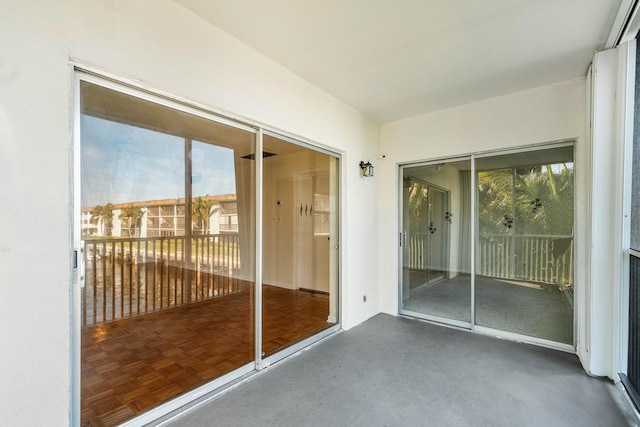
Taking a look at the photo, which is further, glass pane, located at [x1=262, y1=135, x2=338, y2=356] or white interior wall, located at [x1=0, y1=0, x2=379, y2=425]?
glass pane, located at [x1=262, y1=135, x2=338, y2=356]

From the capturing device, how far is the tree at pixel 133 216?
2219 millimetres

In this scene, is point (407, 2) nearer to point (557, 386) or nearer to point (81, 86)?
point (81, 86)

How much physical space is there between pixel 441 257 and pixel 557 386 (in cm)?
174

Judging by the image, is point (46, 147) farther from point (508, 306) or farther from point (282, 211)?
point (508, 306)

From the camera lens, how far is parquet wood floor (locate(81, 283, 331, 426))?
1.89 meters

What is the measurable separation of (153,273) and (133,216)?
57 cm

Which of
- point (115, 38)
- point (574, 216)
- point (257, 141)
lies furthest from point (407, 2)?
point (574, 216)

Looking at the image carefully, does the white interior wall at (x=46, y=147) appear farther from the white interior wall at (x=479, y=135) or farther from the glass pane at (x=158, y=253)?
the white interior wall at (x=479, y=135)

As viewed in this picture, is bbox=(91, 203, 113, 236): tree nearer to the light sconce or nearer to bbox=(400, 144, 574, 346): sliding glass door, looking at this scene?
the light sconce

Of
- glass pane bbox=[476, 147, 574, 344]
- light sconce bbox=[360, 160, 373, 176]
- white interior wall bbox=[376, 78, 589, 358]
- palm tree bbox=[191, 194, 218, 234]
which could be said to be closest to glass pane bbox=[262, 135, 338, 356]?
light sconce bbox=[360, 160, 373, 176]

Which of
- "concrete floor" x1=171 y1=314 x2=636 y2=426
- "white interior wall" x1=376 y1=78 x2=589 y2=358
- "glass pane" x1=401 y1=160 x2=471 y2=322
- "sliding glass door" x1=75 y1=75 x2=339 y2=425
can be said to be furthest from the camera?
"glass pane" x1=401 y1=160 x2=471 y2=322

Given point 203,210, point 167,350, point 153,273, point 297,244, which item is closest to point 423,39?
point 203,210

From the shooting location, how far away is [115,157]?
204 cm

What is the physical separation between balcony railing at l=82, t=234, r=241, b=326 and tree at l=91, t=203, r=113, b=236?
0.08 meters
